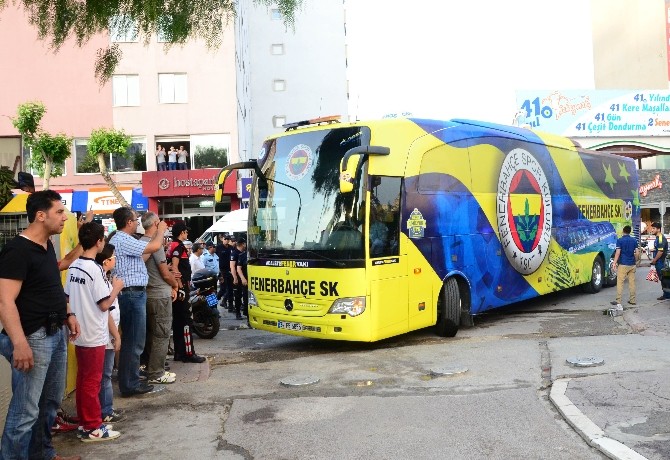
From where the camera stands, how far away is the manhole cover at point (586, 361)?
25.1ft

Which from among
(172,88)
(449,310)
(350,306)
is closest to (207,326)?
(350,306)

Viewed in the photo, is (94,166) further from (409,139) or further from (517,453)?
(517,453)

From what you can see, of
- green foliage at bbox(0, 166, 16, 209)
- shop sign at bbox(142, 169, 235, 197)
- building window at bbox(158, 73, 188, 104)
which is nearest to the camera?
green foliage at bbox(0, 166, 16, 209)

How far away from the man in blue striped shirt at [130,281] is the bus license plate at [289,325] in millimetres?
2867

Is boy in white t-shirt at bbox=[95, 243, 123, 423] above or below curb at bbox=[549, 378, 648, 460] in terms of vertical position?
above

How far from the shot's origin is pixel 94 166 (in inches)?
1161

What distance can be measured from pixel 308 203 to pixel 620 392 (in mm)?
4775

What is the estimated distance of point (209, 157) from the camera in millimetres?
29859

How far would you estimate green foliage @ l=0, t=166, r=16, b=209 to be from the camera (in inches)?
260

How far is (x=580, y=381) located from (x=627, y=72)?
68.4 m

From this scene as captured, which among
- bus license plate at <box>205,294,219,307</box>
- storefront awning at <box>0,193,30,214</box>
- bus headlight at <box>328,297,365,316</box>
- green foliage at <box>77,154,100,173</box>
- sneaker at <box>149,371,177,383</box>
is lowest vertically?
sneaker at <box>149,371,177,383</box>

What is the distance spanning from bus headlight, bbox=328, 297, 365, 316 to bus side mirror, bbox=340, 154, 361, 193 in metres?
1.53

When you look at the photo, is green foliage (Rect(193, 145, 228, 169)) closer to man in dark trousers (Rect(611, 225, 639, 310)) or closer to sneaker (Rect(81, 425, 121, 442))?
man in dark trousers (Rect(611, 225, 639, 310))

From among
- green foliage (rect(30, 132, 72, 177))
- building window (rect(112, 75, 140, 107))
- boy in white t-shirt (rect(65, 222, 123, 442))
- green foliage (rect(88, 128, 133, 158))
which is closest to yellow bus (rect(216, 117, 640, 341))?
boy in white t-shirt (rect(65, 222, 123, 442))
